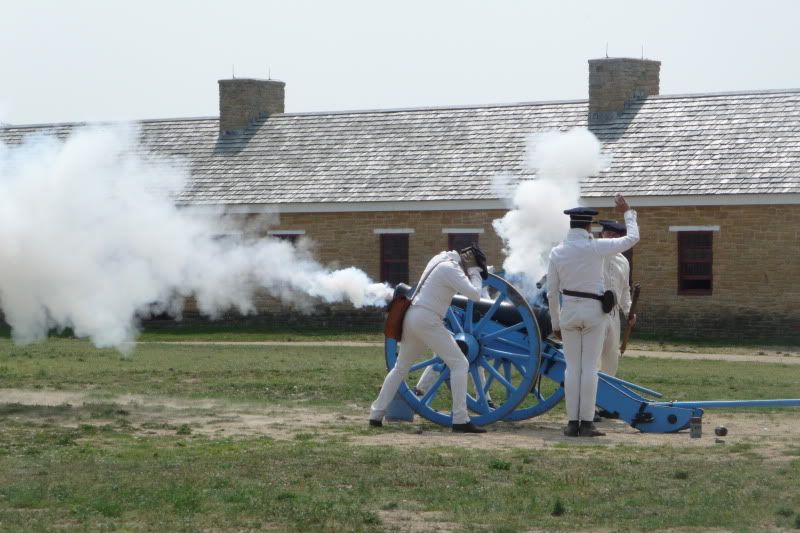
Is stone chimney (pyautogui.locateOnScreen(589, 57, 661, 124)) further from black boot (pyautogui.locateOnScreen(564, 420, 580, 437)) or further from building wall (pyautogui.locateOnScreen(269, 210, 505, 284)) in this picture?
black boot (pyautogui.locateOnScreen(564, 420, 580, 437))

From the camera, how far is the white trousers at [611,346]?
46.4 ft

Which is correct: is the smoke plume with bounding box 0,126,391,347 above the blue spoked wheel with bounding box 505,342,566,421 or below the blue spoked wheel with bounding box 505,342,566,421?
above

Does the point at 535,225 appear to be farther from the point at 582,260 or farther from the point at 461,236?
the point at 461,236

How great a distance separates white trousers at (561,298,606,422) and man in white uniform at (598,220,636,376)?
4.46 feet

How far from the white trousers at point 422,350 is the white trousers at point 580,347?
978 millimetres


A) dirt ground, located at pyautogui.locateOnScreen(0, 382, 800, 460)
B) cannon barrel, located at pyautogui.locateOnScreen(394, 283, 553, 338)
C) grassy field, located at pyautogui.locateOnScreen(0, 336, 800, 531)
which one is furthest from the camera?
cannon barrel, located at pyautogui.locateOnScreen(394, 283, 553, 338)

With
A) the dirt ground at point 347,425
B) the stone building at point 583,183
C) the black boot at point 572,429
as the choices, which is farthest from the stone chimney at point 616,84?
the black boot at point 572,429

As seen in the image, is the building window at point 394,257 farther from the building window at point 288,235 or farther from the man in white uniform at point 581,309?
the man in white uniform at point 581,309

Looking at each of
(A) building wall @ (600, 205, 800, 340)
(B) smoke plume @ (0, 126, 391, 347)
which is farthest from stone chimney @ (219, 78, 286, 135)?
(B) smoke plume @ (0, 126, 391, 347)

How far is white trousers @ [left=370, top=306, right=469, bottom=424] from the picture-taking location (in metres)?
13.1

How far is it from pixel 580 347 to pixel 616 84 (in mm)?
21263

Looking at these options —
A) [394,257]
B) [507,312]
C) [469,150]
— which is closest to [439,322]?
[507,312]

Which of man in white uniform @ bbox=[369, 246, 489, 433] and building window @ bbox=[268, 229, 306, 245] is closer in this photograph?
man in white uniform @ bbox=[369, 246, 489, 433]

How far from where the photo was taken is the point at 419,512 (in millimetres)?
8766
